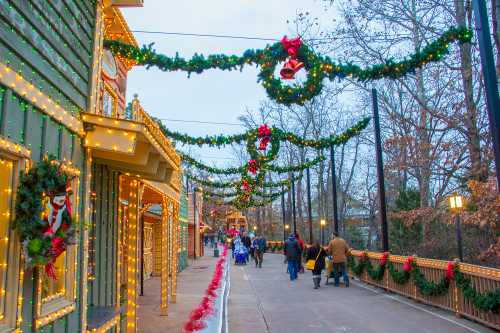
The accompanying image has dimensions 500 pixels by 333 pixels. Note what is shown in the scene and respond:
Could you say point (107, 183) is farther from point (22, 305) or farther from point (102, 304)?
point (22, 305)

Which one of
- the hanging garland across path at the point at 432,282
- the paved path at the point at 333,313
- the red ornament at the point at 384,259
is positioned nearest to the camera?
the hanging garland across path at the point at 432,282

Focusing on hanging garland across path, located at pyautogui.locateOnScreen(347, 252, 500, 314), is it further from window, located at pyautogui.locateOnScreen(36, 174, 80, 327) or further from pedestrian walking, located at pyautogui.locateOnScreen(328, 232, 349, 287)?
window, located at pyautogui.locateOnScreen(36, 174, 80, 327)

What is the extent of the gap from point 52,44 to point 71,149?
1.18 metres

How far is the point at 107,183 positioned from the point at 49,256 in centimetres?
375

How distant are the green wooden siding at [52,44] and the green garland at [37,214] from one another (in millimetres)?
910

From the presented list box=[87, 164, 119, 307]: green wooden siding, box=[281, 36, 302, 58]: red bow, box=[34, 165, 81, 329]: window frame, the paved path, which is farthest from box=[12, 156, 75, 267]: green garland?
the paved path

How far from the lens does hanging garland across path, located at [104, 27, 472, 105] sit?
871 centimetres

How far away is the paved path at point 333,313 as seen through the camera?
9.19 meters

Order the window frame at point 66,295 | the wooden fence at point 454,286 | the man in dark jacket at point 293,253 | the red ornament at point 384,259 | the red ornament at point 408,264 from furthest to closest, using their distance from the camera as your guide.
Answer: the man in dark jacket at point 293,253 < the red ornament at point 384,259 < the red ornament at point 408,264 < the wooden fence at point 454,286 < the window frame at point 66,295

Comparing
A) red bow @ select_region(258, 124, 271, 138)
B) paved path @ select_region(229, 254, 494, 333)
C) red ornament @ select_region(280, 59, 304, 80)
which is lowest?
paved path @ select_region(229, 254, 494, 333)

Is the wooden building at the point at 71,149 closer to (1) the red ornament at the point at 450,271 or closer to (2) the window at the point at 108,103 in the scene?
(2) the window at the point at 108,103

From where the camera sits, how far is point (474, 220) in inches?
489

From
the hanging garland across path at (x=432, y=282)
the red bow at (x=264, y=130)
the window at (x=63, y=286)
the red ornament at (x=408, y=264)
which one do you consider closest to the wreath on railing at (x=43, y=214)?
the window at (x=63, y=286)

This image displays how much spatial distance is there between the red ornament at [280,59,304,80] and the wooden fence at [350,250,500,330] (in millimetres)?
5105
